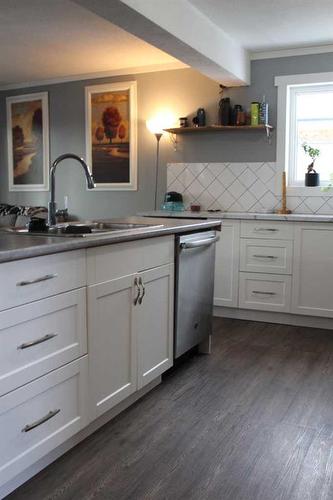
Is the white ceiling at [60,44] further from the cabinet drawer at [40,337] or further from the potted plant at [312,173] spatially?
the cabinet drawer at [40,337]

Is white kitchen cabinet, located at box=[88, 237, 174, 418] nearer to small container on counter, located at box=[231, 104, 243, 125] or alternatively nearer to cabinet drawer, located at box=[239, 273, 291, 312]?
cabinet drawer, located at box=[239, 273, 291, 312]

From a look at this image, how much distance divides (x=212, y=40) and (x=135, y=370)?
2.61 m

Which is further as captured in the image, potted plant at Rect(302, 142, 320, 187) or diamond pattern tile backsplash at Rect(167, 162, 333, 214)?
diamond pattern tile backsplash at Rect(167, 162, 333, 214)

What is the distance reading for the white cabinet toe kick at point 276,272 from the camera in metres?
4.10

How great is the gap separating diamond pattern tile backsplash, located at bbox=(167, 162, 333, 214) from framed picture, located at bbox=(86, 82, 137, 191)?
1.74 ft

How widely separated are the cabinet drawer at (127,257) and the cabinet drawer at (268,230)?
1602 millimetres

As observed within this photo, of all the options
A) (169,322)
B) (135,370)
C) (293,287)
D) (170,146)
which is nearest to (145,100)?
(170,146)

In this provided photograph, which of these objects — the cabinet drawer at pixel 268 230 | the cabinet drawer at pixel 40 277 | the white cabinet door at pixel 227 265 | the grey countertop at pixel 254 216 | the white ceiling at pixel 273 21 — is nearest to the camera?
the cabinet drawer at pixel 40 277

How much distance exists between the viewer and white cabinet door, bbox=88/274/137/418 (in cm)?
219

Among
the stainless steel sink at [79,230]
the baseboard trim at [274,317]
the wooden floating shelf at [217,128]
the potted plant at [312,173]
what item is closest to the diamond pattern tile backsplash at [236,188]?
the potted plant at [312,173]

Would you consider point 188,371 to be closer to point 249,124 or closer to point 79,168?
point 249,124

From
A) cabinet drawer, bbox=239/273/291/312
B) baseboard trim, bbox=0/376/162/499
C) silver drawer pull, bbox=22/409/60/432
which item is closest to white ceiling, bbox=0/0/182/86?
cabinet drawer, bbox=239/273/291/312

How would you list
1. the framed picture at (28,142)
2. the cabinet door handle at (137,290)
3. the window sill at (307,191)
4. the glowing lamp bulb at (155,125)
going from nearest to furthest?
the cabinet door handle at (137,290) < the window sill at (307,191) < the glowing lamp bulb at (155,125) < the framed picture at (28,142)

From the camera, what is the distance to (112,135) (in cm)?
552
